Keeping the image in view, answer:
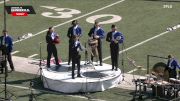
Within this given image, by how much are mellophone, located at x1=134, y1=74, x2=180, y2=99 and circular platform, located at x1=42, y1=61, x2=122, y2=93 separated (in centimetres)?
137

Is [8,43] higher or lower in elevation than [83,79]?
higher

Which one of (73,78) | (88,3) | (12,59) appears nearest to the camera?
(73,78)

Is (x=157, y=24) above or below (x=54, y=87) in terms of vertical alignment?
above

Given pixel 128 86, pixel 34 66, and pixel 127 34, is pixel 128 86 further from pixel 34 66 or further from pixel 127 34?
pixel 127 34

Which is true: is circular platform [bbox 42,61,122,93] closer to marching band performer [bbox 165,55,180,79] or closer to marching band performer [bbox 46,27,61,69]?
marching band performer [bbox 46,27,61,69]

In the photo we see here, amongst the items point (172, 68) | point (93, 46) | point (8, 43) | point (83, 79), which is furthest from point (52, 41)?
point (172, 68)

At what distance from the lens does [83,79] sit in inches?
964

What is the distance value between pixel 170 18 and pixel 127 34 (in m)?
3.32

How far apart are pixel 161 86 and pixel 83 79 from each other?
3.09 metres

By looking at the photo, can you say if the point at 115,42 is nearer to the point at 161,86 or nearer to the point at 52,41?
the point at 52,41

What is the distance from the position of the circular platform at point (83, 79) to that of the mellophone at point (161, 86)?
1.37m

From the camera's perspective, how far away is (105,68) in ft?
85.4

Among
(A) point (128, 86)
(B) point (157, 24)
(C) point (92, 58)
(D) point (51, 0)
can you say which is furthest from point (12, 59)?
(D) point (51, 0)

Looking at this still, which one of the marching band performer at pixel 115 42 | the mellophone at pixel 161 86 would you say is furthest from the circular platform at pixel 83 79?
the mellophone at pixel 161 86
